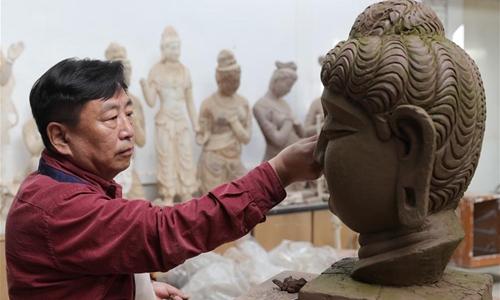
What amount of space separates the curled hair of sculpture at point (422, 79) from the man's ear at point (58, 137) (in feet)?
2.59

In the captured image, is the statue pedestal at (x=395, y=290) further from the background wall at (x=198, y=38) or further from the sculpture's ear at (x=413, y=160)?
the background wall at (x=198, y=38)

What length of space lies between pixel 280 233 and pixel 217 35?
2.50 metres

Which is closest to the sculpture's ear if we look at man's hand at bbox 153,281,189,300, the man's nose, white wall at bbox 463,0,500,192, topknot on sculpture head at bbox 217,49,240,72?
the man's nose

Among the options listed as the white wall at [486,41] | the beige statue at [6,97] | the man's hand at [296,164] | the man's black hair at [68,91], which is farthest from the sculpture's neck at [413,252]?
the white wall at [486,41]

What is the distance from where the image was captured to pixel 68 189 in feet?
4.70

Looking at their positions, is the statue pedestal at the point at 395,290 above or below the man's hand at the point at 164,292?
above

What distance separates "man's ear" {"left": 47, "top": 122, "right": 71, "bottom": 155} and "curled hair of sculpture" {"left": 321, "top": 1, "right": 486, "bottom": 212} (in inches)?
31.0

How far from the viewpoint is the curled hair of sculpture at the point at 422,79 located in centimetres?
146

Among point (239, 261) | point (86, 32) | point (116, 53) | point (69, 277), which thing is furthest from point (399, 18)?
point (86, 32)

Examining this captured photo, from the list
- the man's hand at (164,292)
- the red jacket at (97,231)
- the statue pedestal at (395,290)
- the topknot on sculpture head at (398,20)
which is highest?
the topknot on sculpture head at (398,20)

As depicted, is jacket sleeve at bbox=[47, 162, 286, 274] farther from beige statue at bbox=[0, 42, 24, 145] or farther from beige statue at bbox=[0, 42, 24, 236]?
beige statue at bbox=[0, 42, 24, 145]

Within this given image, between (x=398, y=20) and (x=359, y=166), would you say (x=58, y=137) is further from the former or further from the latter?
(x=398, y=20)

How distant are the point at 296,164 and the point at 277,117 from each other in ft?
12.2

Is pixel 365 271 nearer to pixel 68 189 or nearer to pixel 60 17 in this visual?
pixel 68 189
